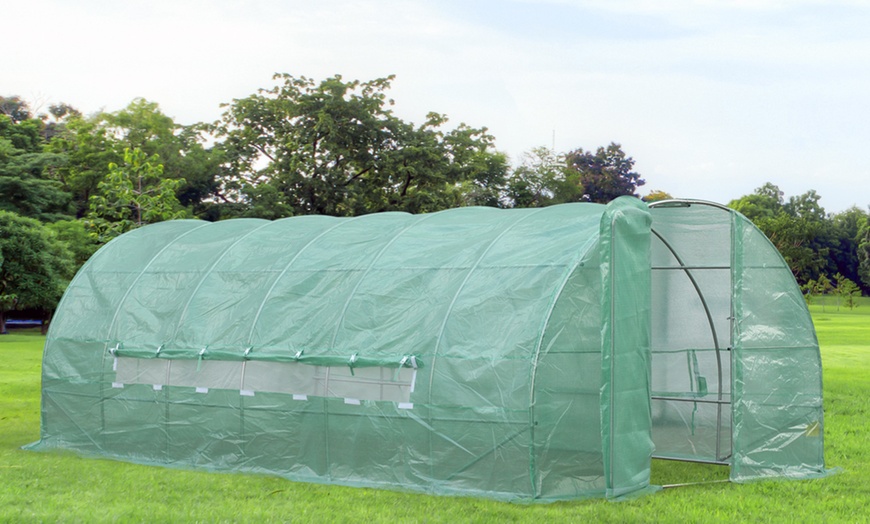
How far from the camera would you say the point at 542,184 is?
244 feet

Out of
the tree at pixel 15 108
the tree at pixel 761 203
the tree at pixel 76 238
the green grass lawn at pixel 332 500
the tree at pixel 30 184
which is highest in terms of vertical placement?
the tree at pixel 15 108

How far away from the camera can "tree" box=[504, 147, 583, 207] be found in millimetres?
63656

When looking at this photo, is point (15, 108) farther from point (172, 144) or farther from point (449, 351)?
point (449, 351)

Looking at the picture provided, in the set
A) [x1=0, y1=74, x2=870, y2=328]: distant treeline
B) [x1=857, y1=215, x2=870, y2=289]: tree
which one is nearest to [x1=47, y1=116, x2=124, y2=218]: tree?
[x1=0, y1=74, x2=870, y2=328]: distant treeline

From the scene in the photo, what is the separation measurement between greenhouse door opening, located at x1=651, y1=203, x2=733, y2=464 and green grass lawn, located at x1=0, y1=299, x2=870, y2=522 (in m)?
1.28

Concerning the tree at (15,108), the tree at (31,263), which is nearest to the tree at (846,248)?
the tree at (15,108)

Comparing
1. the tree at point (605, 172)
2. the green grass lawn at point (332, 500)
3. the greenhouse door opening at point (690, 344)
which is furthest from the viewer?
the tree at point (605, 172)

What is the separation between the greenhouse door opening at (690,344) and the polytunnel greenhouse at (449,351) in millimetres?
33

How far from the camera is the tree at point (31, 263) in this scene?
28.5m

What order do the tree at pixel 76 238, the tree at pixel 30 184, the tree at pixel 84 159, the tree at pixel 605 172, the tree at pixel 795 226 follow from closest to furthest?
the tree at pixel 76 238, the tree at pixel 30 184, the tree at pixel 84 159, the tree at pixel 795 226, the tree at pixel 605 172

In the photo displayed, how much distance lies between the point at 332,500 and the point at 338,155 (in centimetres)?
3717

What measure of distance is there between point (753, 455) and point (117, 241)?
11319mm

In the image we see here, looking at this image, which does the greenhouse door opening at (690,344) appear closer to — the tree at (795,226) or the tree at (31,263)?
the tree at (31,263)

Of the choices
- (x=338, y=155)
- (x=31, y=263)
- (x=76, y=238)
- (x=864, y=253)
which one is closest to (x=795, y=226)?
(x=864, y=253)
